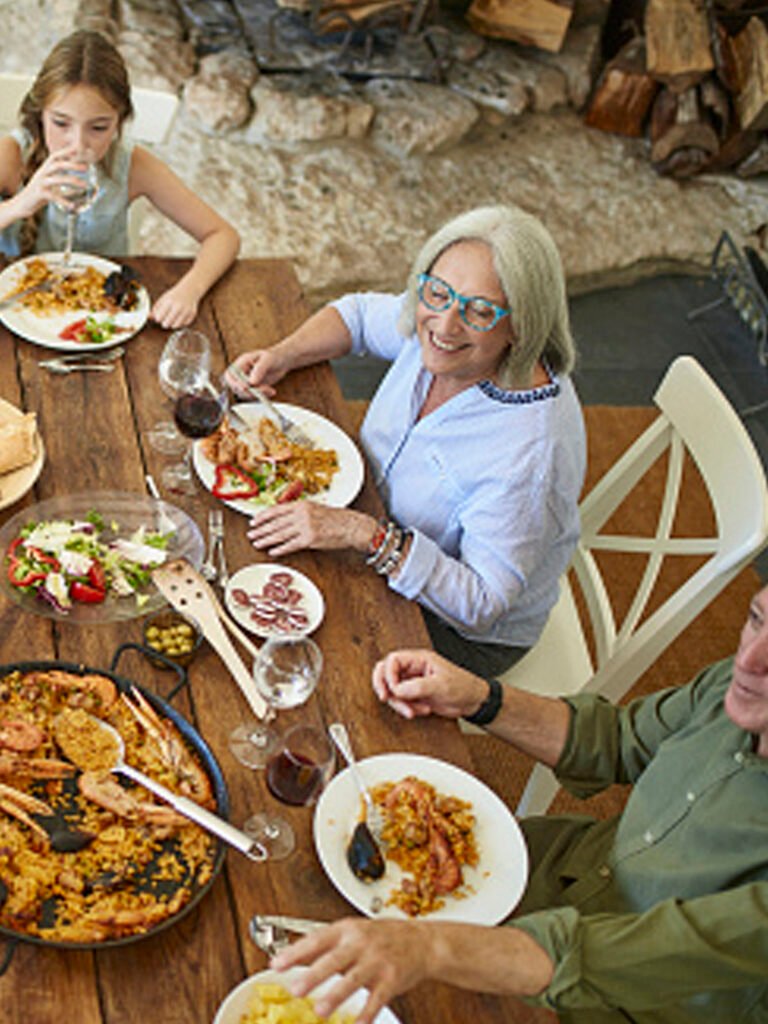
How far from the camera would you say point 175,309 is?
7.96 feet

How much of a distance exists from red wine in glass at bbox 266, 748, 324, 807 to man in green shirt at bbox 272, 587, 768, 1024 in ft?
0.75

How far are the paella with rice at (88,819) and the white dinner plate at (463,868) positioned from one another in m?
0.16

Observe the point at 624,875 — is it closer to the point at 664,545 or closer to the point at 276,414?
the point at 664,545

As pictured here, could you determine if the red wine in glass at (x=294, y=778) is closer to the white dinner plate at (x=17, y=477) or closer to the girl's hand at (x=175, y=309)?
the white dinner plate at (x=17, y=477)

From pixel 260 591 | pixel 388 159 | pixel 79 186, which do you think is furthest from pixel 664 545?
pixel 388 159

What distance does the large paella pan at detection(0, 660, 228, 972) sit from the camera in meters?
1.42

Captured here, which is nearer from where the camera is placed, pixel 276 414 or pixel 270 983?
pixel 270 983

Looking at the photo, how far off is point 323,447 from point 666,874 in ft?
3.24

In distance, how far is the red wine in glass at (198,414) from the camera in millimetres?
2055

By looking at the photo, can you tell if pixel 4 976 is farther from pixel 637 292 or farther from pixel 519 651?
pixel 637 292

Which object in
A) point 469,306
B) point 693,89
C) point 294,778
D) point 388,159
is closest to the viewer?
point 294,778

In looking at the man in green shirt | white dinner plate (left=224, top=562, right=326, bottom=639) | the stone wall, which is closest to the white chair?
the man in green shirt

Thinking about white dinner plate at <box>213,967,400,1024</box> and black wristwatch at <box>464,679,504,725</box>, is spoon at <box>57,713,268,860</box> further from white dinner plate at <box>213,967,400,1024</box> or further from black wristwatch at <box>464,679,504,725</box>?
black wristwatch at <box>464,679,504,725</box>

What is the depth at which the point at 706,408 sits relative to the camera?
2.31 m
